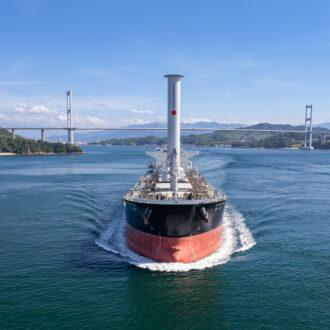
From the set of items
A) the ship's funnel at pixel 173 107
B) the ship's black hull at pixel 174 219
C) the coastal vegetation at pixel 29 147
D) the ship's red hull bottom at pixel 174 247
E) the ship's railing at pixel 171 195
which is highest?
the ship's funnel at pixel 173 107

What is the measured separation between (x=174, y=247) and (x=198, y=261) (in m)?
1.86

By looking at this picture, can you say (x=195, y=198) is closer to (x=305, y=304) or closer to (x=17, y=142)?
(x=305, y=304)

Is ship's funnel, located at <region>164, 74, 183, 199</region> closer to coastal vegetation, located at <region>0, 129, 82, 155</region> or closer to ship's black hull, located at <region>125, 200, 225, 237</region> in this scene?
ship's black hull, located at <region>125, 200, 225, 237</region>

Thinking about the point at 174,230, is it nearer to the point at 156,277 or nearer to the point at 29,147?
the point at 156,277

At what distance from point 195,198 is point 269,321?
772 cm

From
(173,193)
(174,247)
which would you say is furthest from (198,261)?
(173,193)

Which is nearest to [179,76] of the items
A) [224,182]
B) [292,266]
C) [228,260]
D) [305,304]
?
[228,260]

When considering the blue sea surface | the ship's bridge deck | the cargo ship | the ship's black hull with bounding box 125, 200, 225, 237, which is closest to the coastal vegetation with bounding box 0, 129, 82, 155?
the blue sea surface

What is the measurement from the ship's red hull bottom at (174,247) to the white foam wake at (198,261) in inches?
11.7

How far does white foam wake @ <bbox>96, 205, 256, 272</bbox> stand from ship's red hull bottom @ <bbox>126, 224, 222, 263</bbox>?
30 centimetres

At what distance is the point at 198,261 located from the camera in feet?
61.0

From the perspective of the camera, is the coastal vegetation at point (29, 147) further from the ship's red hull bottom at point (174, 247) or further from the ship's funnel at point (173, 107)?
the ship's red hull bottom at point (174, 247)

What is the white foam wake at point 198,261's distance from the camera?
1791 cm

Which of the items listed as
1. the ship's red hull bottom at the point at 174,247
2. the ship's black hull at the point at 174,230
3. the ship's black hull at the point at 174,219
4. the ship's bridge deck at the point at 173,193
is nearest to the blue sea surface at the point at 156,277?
the ship's red hull bottom at the point at 174,247
